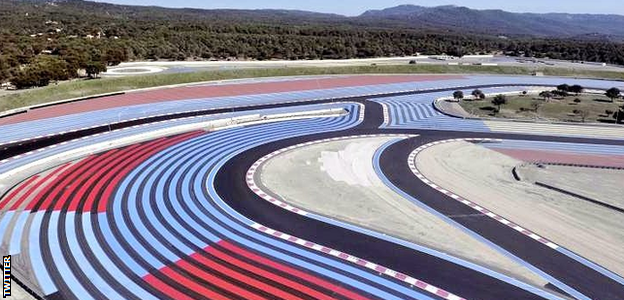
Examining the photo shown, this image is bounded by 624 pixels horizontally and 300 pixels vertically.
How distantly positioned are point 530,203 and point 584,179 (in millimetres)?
5390

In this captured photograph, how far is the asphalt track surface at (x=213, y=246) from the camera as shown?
1214 centimetres

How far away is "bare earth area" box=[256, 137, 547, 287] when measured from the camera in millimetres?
14469

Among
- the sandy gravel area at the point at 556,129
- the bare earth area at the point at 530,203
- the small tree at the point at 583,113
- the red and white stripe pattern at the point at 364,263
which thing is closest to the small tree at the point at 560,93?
the small tree at the point at 583,113

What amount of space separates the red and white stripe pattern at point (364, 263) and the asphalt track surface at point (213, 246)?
0.21 m

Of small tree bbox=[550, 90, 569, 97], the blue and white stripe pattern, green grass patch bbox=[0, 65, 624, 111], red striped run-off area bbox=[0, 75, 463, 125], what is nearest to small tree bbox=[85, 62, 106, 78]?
green grass patch bbox=[0, 65, 624, 111]

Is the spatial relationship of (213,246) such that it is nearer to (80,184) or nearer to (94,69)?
(80,184)

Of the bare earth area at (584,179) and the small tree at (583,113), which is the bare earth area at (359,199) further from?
the small tree at (583,113)

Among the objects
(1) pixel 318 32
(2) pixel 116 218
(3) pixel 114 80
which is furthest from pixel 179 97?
(1) pixel 318 32

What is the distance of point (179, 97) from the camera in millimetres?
38188

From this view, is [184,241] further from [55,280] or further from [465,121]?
[465,121]

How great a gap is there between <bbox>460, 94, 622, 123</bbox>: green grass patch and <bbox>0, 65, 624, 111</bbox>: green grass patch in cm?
1740

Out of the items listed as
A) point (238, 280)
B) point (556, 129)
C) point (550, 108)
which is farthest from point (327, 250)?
point (550, 108)

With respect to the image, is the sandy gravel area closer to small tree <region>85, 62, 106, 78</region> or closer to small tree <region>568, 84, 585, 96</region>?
small tree <region>568, 84, 585, 96</region>

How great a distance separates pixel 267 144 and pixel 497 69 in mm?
50443
